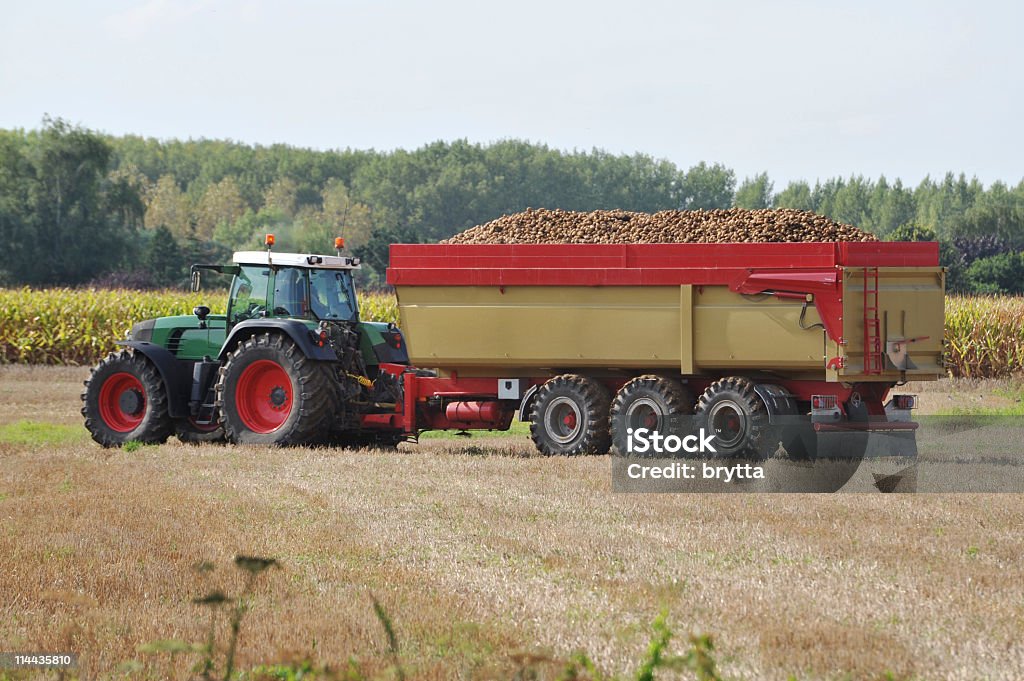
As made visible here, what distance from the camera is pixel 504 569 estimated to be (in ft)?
24.9

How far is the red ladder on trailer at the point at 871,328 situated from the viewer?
42.8 feet

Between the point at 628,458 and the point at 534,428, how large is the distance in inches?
49.7

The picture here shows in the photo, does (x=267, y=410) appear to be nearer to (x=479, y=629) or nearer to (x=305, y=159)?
(x=479, y=629)

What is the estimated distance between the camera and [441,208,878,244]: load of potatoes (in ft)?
55.0

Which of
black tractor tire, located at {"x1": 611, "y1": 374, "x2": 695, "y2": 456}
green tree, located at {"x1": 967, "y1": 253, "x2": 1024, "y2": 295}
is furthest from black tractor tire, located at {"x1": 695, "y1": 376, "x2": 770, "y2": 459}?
green tree, located at {"x1": 967, "y1": 253, "x2": 1024, "y2": 295}

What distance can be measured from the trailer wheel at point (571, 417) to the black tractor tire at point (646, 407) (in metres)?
0.26

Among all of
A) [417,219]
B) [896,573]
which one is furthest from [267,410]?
[417,219]

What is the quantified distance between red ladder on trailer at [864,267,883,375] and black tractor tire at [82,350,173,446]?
786 cm

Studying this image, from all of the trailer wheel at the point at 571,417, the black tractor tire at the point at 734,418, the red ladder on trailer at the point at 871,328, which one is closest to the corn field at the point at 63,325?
the trailer wheel at the point at 571,417

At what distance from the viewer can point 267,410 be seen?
14602mm

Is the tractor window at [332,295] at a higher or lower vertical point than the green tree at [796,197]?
lower

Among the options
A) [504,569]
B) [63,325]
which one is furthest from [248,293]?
[63,325]

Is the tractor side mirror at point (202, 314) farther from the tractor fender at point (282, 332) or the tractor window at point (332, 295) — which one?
the tractor window at point (332, 295)

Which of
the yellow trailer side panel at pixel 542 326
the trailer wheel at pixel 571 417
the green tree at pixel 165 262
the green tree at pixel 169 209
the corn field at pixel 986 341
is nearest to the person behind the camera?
the yellow trailer side panel at pixel 542 326
